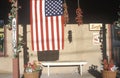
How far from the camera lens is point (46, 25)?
42.2 ft

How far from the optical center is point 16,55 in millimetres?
11727

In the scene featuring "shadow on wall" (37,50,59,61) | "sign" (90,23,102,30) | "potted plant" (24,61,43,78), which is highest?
"sign" (90,23,102,30)

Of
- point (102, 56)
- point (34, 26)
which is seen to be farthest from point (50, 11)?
point (102, 56)

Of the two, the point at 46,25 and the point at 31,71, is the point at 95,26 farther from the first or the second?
the point at 31,71

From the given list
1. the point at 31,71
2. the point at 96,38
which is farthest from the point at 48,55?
the point at 96,38

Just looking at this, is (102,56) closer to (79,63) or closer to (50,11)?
(79,63)

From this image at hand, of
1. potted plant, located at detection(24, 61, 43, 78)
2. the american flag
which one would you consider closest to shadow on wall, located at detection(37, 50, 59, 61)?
the american flag

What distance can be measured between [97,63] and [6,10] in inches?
189

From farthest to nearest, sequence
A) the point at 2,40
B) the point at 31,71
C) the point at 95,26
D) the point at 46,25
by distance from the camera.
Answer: the point at 95,26, the point at 2,40, the point at 46,25, the point at 31,71

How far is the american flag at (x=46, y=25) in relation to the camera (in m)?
12.6

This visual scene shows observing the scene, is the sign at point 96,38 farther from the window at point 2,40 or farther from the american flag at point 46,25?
the window at point 2,40

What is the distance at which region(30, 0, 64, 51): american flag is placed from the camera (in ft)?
41.5

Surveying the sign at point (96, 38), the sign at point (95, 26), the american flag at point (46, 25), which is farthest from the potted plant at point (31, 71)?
the sign at point (95, 26)

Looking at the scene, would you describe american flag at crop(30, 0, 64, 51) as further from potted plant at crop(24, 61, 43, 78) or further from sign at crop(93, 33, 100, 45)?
sign at crop(93, 33, 100, 45)
